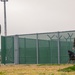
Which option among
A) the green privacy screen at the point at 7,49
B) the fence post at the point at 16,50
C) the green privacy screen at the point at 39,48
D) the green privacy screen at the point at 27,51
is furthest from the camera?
the green privacy screen at the point at 7,49

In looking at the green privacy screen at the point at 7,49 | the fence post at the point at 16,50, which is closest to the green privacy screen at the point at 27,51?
the fence post at the point at 16,50

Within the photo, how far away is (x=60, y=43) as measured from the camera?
79.9ft

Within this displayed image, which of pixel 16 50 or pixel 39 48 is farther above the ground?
pixel 39 48

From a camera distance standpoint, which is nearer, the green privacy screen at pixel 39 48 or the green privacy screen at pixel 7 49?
the green privacy screen at pixel 39 48

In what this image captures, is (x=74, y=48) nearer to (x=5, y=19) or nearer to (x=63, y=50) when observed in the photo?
(x=63, y=50)

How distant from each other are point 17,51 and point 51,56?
3.42m

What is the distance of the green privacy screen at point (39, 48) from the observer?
2412cm

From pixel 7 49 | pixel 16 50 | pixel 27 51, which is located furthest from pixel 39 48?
pixel 7 49

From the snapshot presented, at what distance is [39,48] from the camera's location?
25625mm

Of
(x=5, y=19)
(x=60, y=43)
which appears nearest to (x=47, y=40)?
(x=60, y=43)

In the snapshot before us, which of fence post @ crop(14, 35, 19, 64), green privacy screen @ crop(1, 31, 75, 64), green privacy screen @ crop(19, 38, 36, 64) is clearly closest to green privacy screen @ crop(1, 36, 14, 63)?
green privacy screen @ crop(1, 31, 75, 64)

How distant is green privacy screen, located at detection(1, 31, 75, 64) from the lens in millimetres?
24125

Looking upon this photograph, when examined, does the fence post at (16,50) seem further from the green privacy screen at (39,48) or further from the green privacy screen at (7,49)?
the green privacy screen at (7,49)

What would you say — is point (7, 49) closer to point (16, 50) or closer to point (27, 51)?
point (16, 50)
